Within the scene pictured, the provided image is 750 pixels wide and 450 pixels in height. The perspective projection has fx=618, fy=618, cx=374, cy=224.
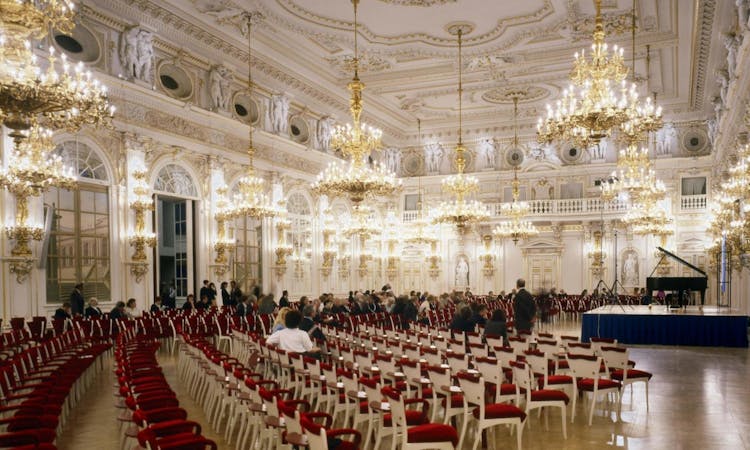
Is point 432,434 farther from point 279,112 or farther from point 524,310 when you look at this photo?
point 279,112

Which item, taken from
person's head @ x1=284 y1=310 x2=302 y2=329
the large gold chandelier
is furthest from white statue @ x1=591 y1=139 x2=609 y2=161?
person's head @ x1=284 y1=310 x2=302 y2=329

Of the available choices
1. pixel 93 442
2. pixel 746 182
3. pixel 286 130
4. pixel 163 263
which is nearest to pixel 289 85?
pixel 286 130

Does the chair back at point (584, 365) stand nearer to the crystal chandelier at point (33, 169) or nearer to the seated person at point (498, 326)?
the seated person at point (498, 326)

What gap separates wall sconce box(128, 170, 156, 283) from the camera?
1522 centimetres

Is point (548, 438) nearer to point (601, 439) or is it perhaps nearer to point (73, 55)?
point (601, 439)

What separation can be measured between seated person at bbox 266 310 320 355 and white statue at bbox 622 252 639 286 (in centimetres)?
Answer: 2164

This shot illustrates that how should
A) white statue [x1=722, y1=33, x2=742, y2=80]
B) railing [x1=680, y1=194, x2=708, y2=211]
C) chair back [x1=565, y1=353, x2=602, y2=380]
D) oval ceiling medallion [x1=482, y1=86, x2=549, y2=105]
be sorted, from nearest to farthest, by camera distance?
1. chair back [x1=565, y1=353, x2=602, y2=380]
2. white statue [x1=722, y1=33, x2=742, y2=80]
3. oval ceiling medallion [x1=482, y1=86, x2=549, y2=105]
4. railing [x1=680, y1=194, x2=708, y2=211]

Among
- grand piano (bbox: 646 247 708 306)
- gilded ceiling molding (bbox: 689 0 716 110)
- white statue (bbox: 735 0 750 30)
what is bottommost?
grand piano (bbox: 646 247 708 306)

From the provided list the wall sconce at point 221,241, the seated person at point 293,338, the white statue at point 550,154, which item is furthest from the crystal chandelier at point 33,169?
the white statue at point 550,154

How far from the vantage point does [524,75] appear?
22172 millimetres

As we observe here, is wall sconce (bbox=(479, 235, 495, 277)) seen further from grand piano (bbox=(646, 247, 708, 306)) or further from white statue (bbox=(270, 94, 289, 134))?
grand piano (bbox=(646, 247, 708, 306))

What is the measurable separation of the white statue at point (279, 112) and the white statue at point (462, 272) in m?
12.1

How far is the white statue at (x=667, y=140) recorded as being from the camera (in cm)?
2658

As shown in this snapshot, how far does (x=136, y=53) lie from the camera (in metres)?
15.3
